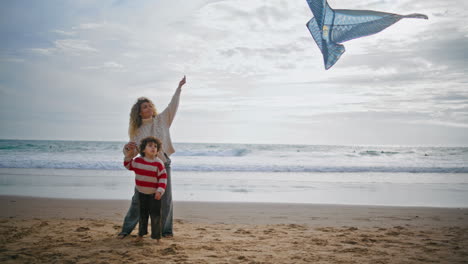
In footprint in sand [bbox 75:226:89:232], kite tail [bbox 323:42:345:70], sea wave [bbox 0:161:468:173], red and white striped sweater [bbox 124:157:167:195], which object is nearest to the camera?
red and white striped sweater [bbox 124:157:167:195]

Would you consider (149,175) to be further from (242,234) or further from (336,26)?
(336,26)

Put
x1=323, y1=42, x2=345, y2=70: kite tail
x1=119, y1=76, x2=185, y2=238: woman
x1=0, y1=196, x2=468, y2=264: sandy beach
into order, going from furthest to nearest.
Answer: x1=323, y1=42, x2=345, y2=70: kite tail < x1=119, y1=76, x2=185, y2=238: woman < x1=0, y1=196, x2=468, y2=264: sandy beach

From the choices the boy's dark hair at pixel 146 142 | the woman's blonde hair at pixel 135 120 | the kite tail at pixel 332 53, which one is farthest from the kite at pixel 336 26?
the woman's blonde hair at pixel 135 120

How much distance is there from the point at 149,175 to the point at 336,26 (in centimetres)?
326

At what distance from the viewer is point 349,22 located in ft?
13.6

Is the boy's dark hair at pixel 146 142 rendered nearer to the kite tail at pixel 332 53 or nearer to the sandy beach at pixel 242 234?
the sandy beach at pixel 242 234

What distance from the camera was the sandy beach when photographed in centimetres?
358

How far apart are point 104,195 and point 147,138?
5.45m

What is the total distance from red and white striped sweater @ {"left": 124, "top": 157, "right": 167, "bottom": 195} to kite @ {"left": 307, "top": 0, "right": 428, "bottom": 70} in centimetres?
272

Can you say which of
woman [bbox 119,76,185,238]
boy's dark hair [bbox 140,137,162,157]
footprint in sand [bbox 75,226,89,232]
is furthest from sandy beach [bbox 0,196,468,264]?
boy's dark hair [bbox 140,137,162,157]

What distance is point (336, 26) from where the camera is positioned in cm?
423

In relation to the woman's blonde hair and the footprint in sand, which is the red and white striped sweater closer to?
the woman's blonde hair

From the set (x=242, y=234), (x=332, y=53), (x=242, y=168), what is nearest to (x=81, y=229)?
(x=242, y=234)

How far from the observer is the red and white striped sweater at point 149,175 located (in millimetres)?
3758
